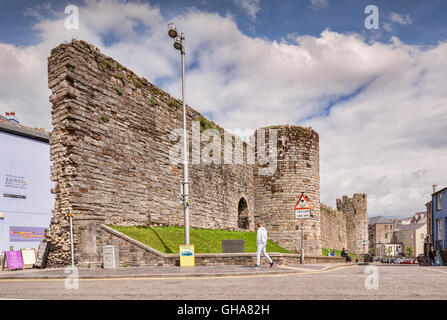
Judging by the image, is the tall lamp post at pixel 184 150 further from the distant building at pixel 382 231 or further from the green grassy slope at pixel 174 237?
the distant building at pixel 382 231

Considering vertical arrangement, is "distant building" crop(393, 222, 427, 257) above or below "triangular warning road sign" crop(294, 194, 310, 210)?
below

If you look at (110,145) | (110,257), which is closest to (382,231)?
(110,145)

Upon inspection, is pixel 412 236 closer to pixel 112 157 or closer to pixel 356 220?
pixel 356 220

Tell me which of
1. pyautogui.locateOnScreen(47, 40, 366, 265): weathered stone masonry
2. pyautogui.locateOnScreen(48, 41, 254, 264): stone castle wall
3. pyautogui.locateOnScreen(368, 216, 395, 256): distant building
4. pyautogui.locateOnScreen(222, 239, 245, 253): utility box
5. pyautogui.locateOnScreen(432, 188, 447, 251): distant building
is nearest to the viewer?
pyautogui.locateOnScreen(47, 40, 366, 265): weathered stone masonry

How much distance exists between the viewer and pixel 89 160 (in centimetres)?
1566

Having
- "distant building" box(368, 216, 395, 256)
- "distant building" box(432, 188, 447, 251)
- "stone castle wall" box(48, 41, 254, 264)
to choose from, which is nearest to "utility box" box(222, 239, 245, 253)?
"stone castle wall" box(48, 41, 254, 264)

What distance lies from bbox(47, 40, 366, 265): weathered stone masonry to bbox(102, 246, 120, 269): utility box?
0.52 m

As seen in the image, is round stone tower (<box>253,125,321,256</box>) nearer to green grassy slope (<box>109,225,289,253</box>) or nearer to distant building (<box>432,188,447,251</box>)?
green grassy slope (<box>109,225,289,253</box>)

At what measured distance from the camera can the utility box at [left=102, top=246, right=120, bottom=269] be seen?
13414mm

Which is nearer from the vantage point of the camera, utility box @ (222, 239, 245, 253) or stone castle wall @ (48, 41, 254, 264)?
stone castle wall @ (48, 41, 254, 264)

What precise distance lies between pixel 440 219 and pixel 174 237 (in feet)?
102
